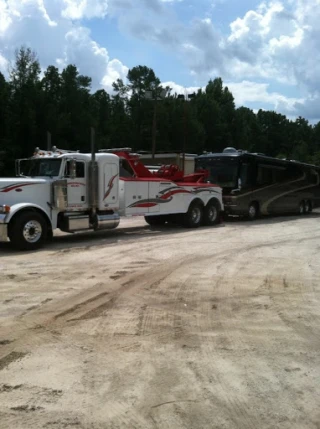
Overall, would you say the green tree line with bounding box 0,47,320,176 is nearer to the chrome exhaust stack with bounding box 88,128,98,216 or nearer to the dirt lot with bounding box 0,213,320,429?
the chrome exhaust stack with bounding box 88,128,98,216

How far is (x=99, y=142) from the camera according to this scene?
55.4 metres

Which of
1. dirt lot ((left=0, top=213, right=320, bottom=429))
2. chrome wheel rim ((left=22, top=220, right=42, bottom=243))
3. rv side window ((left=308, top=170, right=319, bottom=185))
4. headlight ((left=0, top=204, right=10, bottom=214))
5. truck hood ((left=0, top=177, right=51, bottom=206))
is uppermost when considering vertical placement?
rv side window ((left=308, top=170, right=319, bottom=185))

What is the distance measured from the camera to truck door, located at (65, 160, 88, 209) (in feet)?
42.9

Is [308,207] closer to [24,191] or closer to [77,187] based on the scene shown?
[77,187]

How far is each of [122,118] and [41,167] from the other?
57878mm

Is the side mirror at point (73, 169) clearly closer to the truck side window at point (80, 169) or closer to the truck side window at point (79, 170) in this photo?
the truck side window at point (79, 170)

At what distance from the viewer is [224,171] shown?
20.9 m

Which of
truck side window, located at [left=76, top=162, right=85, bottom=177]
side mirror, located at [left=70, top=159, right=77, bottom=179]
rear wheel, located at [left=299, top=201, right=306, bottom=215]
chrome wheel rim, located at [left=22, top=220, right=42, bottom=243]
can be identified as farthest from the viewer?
rear wheel, located at [left=299, top=201, right=306, bottom=215]

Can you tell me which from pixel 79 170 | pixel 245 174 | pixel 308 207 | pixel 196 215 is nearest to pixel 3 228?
pixel 79 170

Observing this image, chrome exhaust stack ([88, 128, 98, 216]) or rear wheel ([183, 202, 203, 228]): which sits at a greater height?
chrome exhaust stack ([88, 128, 98, 216])

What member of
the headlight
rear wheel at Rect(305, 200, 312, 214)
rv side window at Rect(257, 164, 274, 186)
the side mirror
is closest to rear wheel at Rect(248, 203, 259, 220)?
rv side window at Rect(257, 164, 274, 186)

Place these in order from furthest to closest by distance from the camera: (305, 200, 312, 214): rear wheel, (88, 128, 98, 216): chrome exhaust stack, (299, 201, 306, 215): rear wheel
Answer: (305, 200, 312, 214): rear wheel
(299, 201, 306, 215): rear wheel
(88, 128, 98, 216): chrome exhaust stack

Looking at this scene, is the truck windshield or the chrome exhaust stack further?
the chrome exhaust stack

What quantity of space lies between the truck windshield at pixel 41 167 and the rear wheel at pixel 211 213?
23.5 ft
